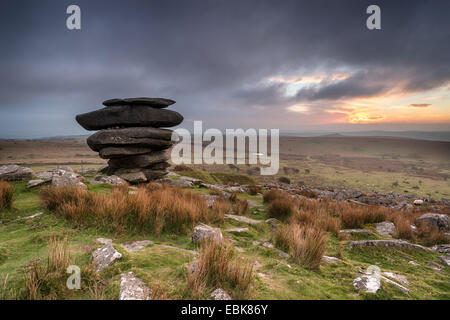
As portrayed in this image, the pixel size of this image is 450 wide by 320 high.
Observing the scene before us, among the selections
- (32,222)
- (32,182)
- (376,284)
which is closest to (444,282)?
(376,284)

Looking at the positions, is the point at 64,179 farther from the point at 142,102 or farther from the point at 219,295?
the point at 142,102

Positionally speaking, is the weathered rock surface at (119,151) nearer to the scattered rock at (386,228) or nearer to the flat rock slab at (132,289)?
the flat rock slab at (132,289)

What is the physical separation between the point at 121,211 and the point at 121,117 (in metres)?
13.6

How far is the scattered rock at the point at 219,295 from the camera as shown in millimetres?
2514

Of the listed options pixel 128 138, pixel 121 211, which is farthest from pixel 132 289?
pixel 128 138

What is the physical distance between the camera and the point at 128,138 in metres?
16.4

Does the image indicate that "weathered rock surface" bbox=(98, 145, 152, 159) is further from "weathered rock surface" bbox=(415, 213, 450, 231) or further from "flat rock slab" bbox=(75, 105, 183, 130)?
"weathered rock surface" bbox=(415, 213, 450, 231)

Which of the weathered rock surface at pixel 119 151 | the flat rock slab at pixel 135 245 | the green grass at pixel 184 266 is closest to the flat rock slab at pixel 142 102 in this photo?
the weathered rock surface at pixel 119 151

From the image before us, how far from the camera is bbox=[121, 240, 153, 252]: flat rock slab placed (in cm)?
435

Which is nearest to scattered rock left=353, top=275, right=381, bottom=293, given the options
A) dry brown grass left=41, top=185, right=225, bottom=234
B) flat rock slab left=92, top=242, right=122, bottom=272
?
flat rock slab left=92, top=242, right=122, bottom=272

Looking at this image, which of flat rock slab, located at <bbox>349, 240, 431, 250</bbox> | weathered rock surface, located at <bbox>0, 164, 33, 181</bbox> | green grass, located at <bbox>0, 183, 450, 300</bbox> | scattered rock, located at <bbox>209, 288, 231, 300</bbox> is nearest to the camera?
scattered rock, located at <bbox>209, 288, 231, 300</bbox>

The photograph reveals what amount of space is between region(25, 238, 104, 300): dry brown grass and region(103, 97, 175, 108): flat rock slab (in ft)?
52.4

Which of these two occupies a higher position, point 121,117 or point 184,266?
point 121,117
